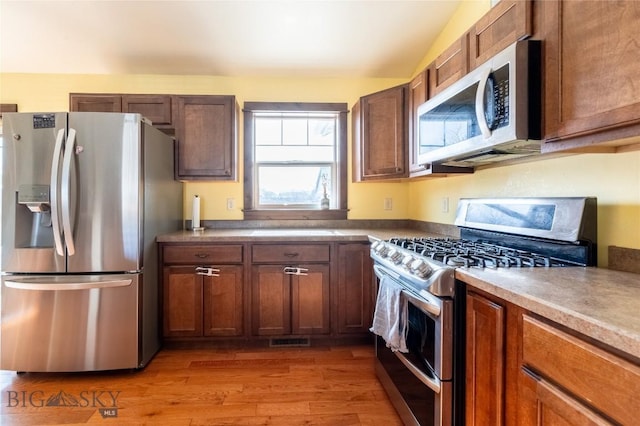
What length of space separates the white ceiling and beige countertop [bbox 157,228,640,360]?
1974mm

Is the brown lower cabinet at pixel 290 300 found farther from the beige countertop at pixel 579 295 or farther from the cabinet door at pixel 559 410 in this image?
the cabinet door at pixel 559 410

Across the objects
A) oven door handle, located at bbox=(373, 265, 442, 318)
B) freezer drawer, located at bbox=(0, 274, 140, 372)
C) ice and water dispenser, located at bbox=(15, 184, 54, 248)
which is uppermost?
ice and water dispenser, located at bbox=(15, 184, 54, 248)

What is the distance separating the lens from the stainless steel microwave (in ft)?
3.98

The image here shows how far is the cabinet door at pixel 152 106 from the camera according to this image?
2.74 m

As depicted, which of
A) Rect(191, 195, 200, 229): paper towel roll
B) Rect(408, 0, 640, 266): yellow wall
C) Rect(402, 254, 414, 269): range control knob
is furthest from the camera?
Rect(191, 195, 200, 229): paper towel roll

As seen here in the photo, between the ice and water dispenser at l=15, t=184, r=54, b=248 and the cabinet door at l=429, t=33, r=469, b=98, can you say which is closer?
the cabinet door at l=429, t=33, r=469, b=98

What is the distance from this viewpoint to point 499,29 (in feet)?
4.65

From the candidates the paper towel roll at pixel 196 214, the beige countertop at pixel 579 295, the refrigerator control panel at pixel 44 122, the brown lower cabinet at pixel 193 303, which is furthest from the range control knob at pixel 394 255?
the refrigerator control panel at pixel 44 122

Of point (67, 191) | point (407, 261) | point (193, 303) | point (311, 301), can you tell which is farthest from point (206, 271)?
point (407, 261)

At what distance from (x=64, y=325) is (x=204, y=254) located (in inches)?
37.4

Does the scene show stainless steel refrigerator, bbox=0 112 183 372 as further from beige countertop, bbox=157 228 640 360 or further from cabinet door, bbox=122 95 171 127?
beige countertop, bbox=157 228 640 360

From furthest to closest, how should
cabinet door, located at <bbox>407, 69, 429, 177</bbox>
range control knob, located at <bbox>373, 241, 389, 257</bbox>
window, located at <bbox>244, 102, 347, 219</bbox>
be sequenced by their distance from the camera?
window, located at <bbox>244, 102, 347, 219</bbox>, cabinet door, located at <bbox>407, 69, 429, 177</bbox>, range control knob, located at <bbox>373, 241, 389, 257</bbox>

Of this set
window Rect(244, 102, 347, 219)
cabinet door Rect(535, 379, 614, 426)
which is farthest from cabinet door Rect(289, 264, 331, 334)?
cabinet door Rect(535, 379, 614, 426)

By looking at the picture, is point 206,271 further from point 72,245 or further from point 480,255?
point 480,255
